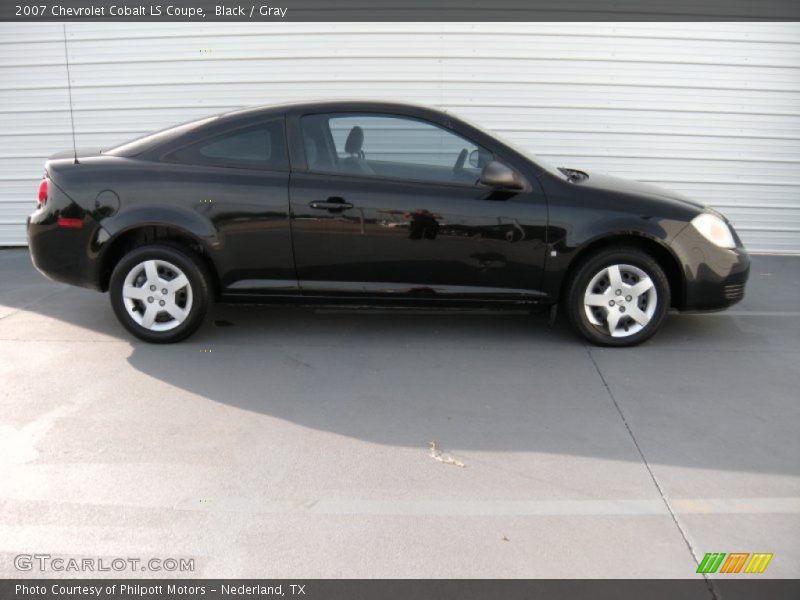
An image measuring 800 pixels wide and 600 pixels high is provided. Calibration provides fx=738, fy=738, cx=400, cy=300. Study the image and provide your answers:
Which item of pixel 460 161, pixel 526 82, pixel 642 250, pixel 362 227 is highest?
pixel 526 82

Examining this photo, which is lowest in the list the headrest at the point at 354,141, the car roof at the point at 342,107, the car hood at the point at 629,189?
the car hood at the point at 629,189

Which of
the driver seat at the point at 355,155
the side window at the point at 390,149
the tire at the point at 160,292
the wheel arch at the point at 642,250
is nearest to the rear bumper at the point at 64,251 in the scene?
the tire at the point at 160,292

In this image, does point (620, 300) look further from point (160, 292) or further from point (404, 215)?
point (160, 292)

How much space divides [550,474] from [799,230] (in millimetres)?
5814

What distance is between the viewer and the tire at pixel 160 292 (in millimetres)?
4789

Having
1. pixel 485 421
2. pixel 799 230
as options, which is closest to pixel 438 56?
pixel 799 230

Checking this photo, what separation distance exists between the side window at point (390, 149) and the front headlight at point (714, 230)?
1.46 metres

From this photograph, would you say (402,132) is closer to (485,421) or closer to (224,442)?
(485,421)

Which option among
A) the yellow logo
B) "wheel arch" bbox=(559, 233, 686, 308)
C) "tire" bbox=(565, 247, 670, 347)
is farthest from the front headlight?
the yellow logo

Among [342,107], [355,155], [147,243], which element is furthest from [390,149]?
[147,243]

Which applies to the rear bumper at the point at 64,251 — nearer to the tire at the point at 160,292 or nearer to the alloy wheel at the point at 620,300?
the tire at the point at 160,292

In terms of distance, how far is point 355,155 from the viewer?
4.82 metres

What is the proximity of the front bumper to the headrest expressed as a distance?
2143 millimetres

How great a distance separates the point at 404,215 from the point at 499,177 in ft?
2.11
